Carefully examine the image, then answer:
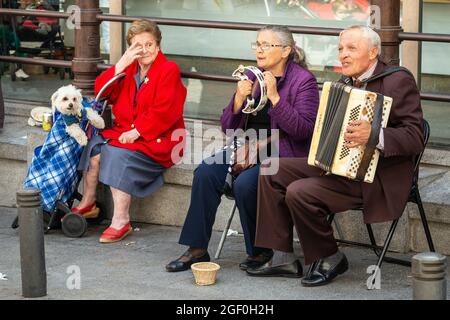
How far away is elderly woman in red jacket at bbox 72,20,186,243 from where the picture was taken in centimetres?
739

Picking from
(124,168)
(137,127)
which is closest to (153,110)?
(137,127)

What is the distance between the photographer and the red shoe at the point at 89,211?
7.79 m

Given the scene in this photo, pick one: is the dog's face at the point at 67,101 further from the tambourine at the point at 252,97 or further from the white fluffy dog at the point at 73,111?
the tambourine at the point at 252,97

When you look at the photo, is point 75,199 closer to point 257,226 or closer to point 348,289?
point 257,226

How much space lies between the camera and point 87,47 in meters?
8.37

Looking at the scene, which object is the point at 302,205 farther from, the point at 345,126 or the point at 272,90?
the point at 272,90

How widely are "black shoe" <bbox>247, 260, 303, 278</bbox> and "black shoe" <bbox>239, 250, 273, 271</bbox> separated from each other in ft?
0.35

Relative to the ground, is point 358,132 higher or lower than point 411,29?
lower

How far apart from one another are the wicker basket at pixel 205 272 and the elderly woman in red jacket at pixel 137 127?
1232mm

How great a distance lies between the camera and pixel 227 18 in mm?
8578

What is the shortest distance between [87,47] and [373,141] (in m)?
3.17

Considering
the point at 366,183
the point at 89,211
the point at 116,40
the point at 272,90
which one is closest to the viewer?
the point at 366,183

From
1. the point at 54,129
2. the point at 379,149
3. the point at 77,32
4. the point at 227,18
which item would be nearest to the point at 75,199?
the point at 54,129

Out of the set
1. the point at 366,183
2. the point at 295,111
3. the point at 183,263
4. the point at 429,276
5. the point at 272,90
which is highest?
the point at 272,90
